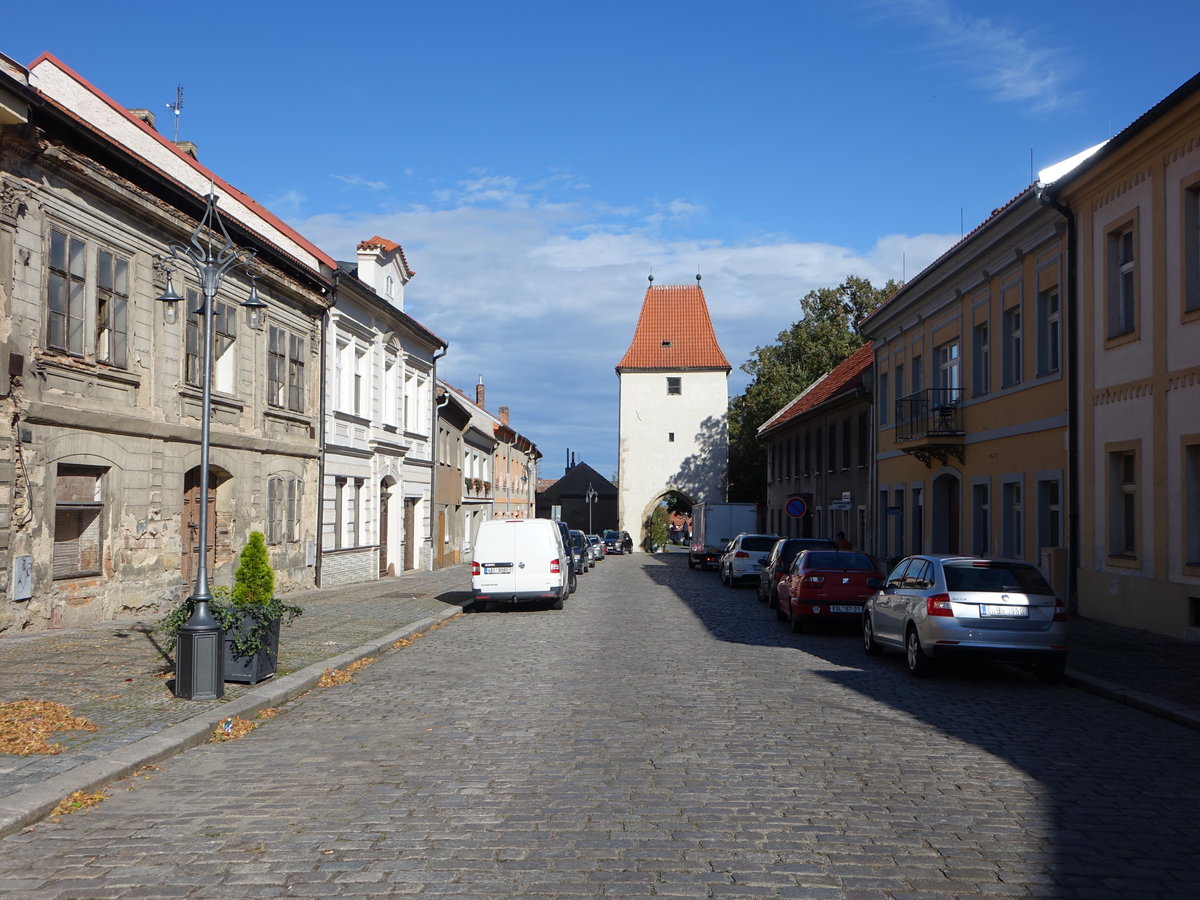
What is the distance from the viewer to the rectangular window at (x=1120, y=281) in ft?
62.2

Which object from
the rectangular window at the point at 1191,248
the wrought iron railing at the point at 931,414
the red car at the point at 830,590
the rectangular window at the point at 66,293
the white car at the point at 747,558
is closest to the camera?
the rectangular window at the point at 66,293

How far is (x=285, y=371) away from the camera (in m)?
25.4

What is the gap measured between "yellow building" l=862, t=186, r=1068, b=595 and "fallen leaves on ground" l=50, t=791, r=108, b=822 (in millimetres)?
17869

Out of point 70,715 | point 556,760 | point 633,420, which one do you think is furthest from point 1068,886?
point 633,420

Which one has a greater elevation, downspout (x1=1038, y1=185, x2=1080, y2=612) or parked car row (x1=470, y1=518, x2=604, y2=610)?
downspout (x1=1038, y1=185, x2=1080, y2=612)

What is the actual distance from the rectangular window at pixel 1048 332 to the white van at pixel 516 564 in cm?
1044

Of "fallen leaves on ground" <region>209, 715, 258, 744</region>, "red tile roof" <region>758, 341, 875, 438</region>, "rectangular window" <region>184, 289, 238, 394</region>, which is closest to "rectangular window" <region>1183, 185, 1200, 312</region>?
"fallen leaves on ground" <region>209, 715, 258, 744</region>

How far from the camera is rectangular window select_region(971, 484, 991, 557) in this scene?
26.0 meters

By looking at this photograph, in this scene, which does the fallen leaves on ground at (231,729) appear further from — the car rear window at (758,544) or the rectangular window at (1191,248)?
the car rear window at (758,544)

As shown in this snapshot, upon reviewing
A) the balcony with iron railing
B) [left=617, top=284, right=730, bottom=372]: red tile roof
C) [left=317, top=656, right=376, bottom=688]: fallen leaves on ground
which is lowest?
[left=317, top=656, right=376, bottom=688]: fallen leaves on ground

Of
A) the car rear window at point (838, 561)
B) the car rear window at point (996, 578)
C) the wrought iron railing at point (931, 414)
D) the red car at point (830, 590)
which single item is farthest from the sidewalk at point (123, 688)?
the wrought iron railing at point (931, 414)

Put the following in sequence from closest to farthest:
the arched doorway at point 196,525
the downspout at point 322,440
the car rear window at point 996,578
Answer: the car rear window at point 996,578 < the arched doorway at point 196,525 < the downspout at point 322,440

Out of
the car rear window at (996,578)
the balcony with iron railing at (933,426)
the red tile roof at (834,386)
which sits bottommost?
the car rear window at (996,578)

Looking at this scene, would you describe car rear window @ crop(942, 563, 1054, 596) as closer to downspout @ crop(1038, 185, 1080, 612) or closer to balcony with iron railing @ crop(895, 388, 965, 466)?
downspout @ crop(1038, 185, 1080, 612)
